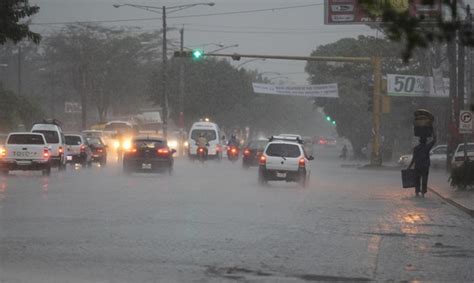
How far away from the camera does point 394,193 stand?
2958 cm

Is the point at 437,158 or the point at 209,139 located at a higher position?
the point at 209,139

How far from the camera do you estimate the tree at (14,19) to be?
105ft

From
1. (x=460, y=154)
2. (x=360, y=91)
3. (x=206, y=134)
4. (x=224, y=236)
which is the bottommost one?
(x=224, y=236)

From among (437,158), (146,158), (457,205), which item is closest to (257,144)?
(437,158)

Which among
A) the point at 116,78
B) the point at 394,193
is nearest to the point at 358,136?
the point at 116,78

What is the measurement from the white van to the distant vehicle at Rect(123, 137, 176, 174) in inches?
838

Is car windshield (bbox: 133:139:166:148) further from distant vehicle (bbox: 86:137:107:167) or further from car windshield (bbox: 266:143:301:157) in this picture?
distant vehicle (bbox: 86:137:107:167)

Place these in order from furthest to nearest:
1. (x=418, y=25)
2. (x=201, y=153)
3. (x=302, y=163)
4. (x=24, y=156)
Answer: (x=201, y=153) < (x=24, y=156) < (x=302, y=163) < (x=418, y=25)

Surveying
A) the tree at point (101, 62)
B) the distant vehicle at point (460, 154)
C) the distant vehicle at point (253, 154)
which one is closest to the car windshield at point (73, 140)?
the distant vehicle at point (253, 154)

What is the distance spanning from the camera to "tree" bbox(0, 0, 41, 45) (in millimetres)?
32062

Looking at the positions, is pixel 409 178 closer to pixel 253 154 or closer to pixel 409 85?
pixel 253 154

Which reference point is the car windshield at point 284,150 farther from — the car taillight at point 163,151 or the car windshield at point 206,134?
the car windshield at point 206,134

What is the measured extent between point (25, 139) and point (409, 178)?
15065 millimetres

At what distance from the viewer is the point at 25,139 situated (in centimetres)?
3544
